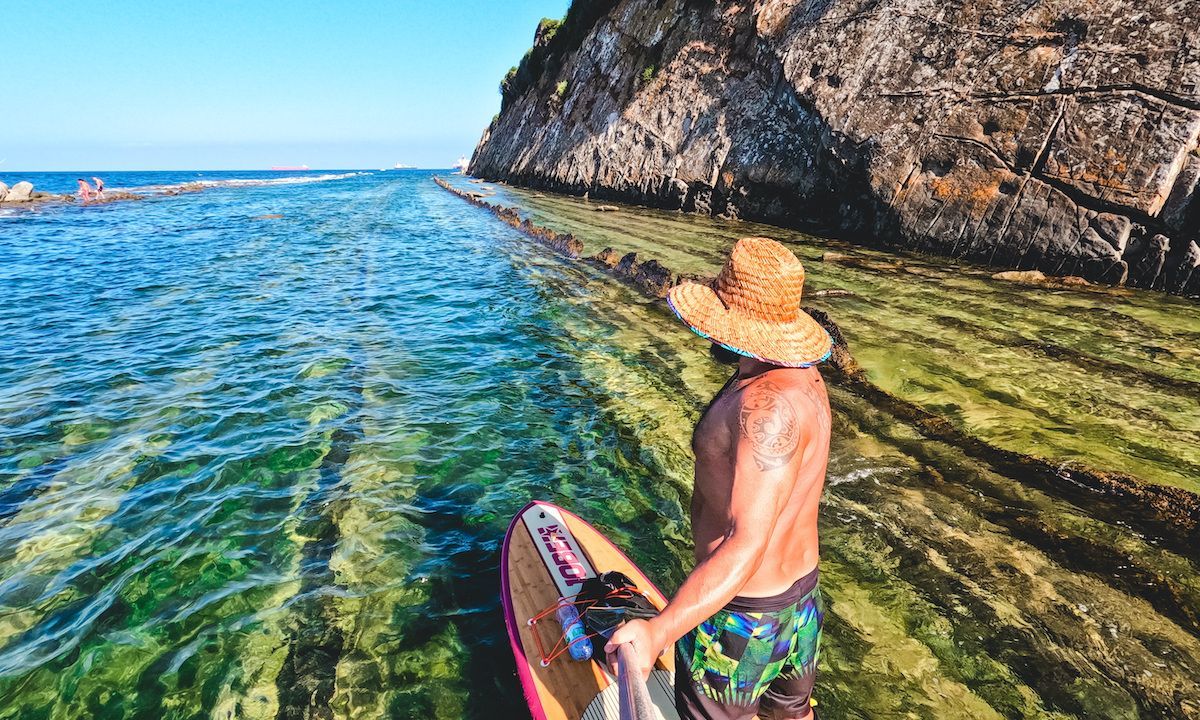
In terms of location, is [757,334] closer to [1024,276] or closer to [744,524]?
[744,524]

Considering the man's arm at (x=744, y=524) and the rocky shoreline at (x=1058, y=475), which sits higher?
the man's arm at (x=744, y=524)

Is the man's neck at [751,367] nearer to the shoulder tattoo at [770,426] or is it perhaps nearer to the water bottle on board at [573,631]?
the shoulder tattoo at [770,426]

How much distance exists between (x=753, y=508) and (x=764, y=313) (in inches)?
35.0

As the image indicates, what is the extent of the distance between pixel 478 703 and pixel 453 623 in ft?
2.87

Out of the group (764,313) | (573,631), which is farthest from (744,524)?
(573,631)

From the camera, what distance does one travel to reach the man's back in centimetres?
227

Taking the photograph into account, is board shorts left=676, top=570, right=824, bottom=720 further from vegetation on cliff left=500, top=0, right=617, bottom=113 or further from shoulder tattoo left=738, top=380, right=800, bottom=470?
vegetation on cliff left=500, top=0, right=617, bottom=113

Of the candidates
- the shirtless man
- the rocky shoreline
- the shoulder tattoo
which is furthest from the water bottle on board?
the rocky shoreline

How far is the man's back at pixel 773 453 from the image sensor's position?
7.44 feet

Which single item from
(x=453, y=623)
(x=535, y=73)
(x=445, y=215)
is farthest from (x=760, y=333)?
(x=535, y=73)

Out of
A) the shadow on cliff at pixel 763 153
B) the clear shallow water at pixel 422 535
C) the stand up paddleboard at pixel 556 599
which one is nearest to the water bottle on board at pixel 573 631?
the stand up paddleboard at pixel 556 599

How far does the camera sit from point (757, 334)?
98.7 inches

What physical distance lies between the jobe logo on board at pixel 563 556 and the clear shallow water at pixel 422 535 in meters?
0.75

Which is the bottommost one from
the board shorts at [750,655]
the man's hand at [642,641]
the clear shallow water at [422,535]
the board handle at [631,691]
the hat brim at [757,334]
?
the clear shallow water at [422,535]
